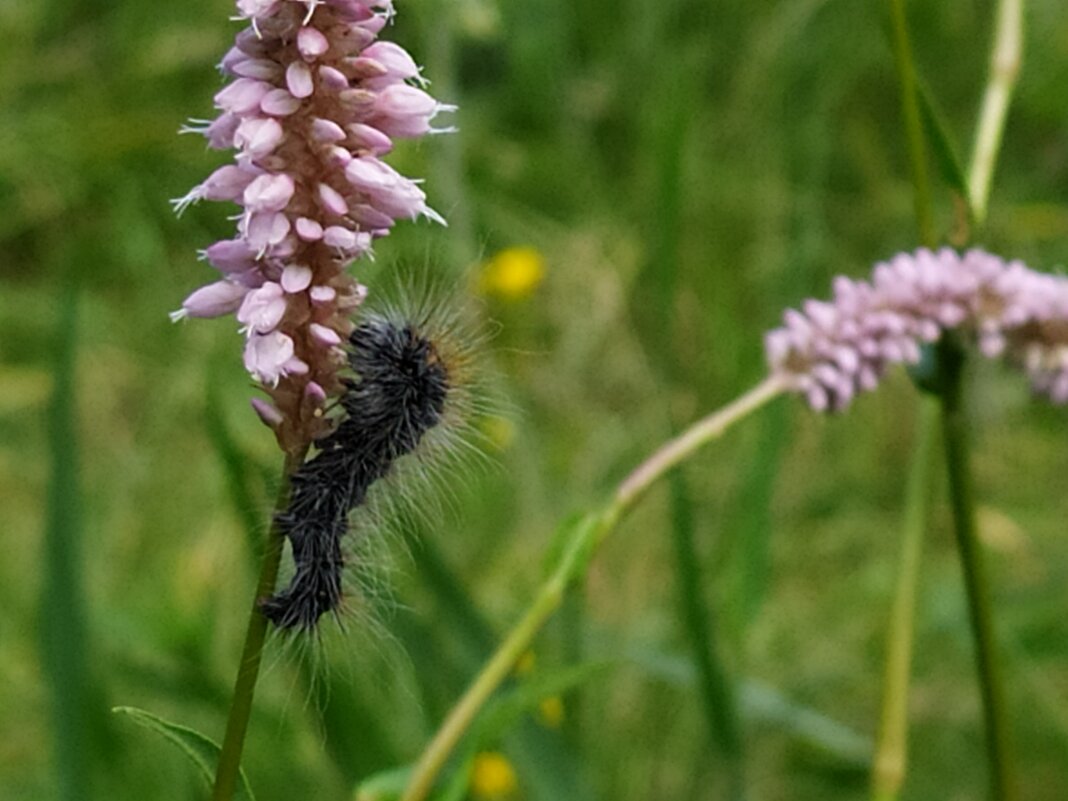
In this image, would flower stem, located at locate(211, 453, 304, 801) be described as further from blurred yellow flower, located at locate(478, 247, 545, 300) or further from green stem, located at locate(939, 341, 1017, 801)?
blurred yellow flower, located at locate(478, 247, 545, 300)

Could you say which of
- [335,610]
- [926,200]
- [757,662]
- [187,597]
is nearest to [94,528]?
[187,597]

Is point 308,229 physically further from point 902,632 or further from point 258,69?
point 902,632

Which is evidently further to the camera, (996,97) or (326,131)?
(996,97)

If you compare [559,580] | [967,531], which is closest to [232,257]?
[559,580]

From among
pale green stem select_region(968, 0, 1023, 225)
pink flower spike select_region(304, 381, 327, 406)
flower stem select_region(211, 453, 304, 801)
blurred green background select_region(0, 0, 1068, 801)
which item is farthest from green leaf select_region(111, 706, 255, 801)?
pale green stem select_region(968, 0, 1023, 225)

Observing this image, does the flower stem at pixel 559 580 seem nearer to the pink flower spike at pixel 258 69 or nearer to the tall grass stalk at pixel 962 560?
the tall grass stalk at pixel 962 560
